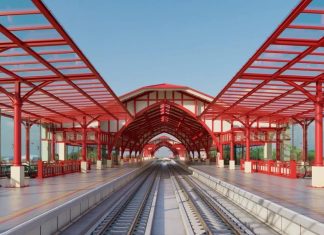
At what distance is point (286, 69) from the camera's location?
20625mm

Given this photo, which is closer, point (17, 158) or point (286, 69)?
point (286, 69)

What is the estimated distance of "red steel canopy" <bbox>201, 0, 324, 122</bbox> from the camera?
46.9 feet

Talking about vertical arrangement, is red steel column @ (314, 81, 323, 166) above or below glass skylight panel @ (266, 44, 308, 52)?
below

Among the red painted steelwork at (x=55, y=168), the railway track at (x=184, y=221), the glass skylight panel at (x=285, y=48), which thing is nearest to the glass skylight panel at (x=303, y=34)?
the glass skylight panel at (x=285, y=48)

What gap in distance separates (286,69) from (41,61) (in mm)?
11728

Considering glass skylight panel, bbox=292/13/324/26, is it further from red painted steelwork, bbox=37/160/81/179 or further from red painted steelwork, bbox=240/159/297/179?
red painted steelwork, bbox=37/160/81/179

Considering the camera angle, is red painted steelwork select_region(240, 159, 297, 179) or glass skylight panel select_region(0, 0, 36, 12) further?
red painted steelwork select_region(240, 159, 297, 179)

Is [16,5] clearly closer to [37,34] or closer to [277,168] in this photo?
[37,34]

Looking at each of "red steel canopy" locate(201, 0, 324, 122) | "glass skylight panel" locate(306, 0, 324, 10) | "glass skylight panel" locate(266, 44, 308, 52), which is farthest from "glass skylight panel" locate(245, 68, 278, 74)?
"glass skylight panel" locate(306, 0, 324, 10)

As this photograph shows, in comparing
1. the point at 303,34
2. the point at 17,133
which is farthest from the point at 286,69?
the point at 17,133

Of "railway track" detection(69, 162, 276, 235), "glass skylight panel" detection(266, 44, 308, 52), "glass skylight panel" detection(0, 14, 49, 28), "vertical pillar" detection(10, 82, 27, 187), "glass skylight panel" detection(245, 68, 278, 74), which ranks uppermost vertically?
"glass skylight panel" detection(0, 14, 49, 28)

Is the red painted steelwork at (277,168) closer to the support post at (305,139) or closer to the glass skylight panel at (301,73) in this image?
the glass skylight panel at (301,73)

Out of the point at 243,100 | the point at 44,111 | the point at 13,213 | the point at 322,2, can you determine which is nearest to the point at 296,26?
the point at 322,2

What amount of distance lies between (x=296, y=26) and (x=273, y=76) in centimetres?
796
